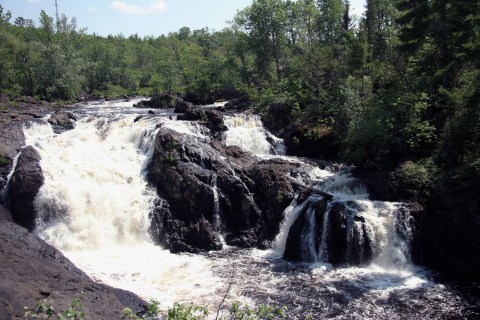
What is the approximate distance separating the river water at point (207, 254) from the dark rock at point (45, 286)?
191 centimetres

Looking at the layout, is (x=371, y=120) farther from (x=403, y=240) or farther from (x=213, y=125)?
(x=213, y=125)

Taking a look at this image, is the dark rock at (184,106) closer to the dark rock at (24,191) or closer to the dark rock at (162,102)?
the dark rock at (162,102)

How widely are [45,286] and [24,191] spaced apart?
11.0 meters

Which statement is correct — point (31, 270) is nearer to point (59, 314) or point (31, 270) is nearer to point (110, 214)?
point (110, 214)

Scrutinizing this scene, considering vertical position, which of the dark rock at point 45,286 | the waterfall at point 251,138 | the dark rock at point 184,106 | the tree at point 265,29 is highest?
the tree at point 265,29

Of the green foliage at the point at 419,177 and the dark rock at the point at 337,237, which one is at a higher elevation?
the green foliage at the point at 419,177

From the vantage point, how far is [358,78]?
3553 centimetres

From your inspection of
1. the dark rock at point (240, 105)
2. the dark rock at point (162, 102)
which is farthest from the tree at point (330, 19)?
the dark rock at point (162, 102)

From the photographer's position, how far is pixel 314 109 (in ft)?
111

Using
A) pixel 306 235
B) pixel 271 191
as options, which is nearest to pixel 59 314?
pixel 306 235

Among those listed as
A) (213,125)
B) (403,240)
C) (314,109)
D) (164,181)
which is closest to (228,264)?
(164,181)

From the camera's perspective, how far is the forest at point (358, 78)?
21.9 m

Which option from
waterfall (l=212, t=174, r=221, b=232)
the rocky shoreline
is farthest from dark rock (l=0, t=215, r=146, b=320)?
waterfall (l=212, t=174, r=221, b=232)

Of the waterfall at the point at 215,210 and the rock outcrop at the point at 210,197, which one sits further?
the waterfall at the point at 215,210
